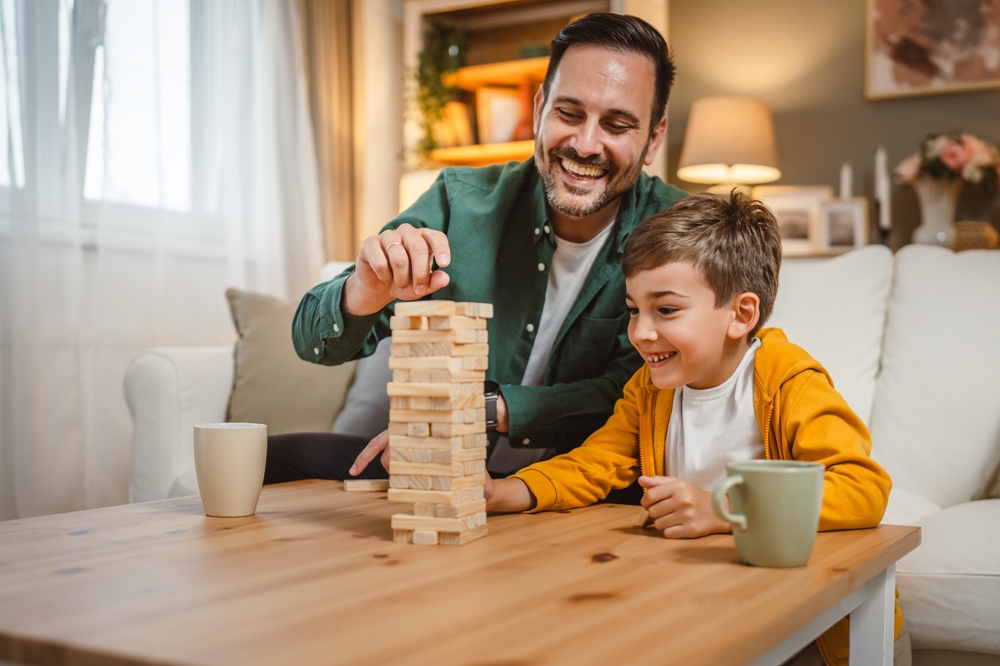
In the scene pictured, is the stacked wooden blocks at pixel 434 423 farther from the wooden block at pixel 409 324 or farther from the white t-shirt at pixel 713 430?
the white t-shirt at pixel 713 430

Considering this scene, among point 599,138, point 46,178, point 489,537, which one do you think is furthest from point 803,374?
point 46,178

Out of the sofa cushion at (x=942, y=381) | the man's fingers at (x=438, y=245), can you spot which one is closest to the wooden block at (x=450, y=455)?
the man's fingers at (x=438, y=245)

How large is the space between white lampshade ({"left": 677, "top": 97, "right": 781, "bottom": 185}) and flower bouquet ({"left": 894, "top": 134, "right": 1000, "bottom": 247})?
50cm

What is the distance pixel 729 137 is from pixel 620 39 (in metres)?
1.95

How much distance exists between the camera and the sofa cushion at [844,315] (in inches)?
71.0

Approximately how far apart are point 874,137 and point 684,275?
9.42 feet

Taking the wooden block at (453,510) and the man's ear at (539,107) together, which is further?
the man's ear at (539,107)

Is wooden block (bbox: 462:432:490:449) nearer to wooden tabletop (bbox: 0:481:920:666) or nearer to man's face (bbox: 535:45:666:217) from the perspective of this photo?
wooden tabletop (bbox: 0:481:920:666)

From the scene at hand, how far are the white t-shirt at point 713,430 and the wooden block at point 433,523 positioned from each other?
0.38 meters

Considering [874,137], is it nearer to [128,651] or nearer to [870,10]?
[870,10]

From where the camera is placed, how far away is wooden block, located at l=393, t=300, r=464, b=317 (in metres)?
0.80

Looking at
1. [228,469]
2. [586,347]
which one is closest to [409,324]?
[228,469]

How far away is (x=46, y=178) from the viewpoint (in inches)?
92.7

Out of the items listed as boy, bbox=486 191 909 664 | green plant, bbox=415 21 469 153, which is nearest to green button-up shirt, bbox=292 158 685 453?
boy, bbox=486 191 909 664
